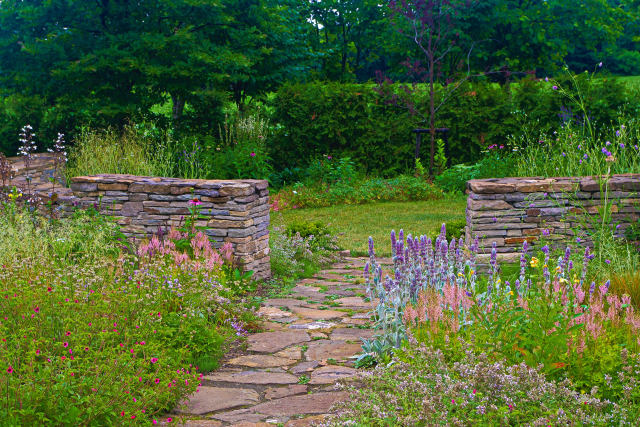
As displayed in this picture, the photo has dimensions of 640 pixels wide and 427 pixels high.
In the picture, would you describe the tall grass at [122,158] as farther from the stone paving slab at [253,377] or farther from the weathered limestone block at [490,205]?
the stone paving slab at [253,377]

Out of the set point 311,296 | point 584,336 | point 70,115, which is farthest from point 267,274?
point 70,115

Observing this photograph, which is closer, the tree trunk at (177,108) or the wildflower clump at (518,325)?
the wildflower clump at (518,325)

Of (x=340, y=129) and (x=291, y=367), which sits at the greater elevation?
(x=340, y=129)

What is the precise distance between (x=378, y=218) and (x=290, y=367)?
22.0 ft

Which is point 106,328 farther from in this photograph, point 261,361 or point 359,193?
point 359,193

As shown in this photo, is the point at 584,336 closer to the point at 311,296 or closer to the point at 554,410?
the point at 554,410

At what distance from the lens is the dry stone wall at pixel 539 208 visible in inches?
271

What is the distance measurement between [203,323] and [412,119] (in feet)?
34.6

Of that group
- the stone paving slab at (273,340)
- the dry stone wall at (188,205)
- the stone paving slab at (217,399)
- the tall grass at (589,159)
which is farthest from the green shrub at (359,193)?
the stone paving slab at (217,399)

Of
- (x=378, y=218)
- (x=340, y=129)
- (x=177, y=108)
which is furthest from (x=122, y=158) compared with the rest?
(x=340, y=129)

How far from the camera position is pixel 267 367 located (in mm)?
4691

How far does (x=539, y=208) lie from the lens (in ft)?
22.7

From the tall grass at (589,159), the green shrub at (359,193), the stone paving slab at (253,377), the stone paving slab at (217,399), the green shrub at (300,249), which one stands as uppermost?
the tall grass at (589,159)

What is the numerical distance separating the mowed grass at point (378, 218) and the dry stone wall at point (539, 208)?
1.85 meters
